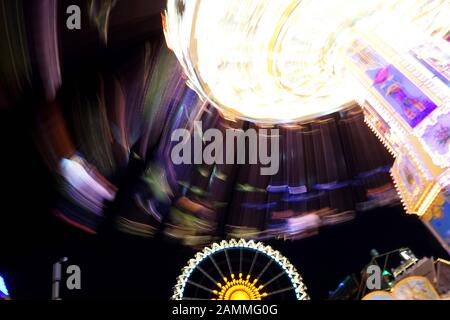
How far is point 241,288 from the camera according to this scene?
36.6ft

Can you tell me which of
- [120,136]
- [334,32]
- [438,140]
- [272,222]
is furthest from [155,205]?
[438,140]

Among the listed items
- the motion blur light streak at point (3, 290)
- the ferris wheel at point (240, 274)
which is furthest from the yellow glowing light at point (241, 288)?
the motion blur light streak at point (3, 290)

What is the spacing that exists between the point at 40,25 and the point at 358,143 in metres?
7.55

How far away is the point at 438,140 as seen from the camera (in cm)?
648

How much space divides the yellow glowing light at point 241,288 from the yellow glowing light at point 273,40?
407 centimetres

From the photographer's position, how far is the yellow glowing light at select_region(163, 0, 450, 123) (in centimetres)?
809

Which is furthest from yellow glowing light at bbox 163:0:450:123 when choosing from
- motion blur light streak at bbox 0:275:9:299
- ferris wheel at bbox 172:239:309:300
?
motion blur light streak at bbox 0:275:9:299

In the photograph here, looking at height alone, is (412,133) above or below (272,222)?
below

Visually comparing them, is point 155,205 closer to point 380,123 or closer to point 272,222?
point 272,222

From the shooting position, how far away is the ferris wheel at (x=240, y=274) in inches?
417

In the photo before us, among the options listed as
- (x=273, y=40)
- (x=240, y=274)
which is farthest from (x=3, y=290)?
(x=273, y=40)

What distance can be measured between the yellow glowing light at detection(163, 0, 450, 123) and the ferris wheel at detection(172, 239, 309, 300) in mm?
3285

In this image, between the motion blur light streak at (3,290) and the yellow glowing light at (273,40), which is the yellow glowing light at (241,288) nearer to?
the yellow glowing light at (273,40)

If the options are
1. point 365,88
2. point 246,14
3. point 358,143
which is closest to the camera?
point 365,88
